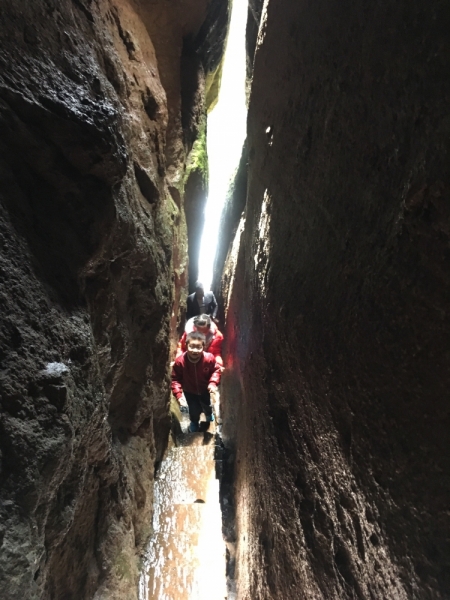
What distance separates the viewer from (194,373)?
4.84 meters

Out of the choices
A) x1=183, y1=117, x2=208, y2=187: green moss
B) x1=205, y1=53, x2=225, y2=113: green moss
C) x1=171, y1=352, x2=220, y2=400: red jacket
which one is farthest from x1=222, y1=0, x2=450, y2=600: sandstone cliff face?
x1=205, y1=53, x2=225, y2=113: green moss

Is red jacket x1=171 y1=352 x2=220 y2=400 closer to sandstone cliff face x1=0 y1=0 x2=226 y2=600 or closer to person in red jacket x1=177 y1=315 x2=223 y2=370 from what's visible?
person in red jacket x1=177 y1=315 x2=223 y2=370

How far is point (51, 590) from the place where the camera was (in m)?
1.47

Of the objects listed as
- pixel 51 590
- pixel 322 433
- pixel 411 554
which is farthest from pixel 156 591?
pixel 411 554

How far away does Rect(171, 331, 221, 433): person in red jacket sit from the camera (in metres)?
4.71

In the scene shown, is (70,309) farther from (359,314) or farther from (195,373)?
(195,373)

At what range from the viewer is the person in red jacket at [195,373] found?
4.71m

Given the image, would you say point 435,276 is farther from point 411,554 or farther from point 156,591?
point 156,591

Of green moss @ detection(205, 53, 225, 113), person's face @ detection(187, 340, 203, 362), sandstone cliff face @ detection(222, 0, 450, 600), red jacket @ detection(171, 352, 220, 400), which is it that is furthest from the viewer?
green moss @ detection(205, 53, 225, 113)

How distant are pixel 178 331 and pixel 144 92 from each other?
3.59 meters

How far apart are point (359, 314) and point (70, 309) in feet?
3.44

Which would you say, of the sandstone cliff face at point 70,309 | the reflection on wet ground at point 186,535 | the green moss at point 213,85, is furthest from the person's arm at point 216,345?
the green moss at point 213,85

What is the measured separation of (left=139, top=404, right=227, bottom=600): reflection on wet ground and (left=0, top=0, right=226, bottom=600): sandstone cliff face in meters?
0.21

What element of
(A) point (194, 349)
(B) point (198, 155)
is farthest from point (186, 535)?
(B) point (198, 155)
